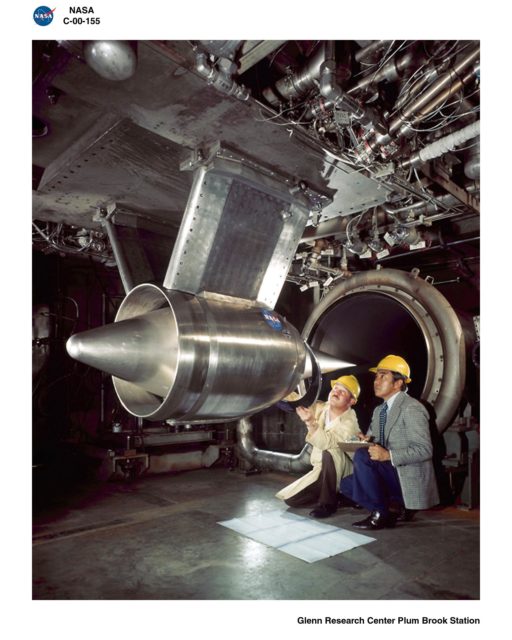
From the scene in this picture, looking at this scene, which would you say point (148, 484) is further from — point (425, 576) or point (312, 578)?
point (425, 576)

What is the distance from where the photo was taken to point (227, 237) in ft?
8.59

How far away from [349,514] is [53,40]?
4244mm

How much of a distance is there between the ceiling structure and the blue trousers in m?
2.26

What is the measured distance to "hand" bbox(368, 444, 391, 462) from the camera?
3.86 m

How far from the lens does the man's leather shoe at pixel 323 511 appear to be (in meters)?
4.08

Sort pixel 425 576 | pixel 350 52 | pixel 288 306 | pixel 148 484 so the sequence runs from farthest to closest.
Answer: pixel 288 306 → pixel 148 484 → pixel 425 576 → pixel 350 52

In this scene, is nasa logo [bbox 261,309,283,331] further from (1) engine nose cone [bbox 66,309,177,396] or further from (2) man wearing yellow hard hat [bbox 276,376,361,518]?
(2) man wearing yellow hard hat [bbox 276,376,361,518]

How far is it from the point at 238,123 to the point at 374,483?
3122 millimetres

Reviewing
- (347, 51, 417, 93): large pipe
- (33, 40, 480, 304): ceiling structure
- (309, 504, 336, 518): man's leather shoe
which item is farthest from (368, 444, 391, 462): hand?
(347, 51, 417, 93): large pipe

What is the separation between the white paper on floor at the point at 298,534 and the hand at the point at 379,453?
0.66 m

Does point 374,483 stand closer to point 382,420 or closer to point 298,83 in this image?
point 382,420

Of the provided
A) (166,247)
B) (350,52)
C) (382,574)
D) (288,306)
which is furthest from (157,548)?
(288,306)

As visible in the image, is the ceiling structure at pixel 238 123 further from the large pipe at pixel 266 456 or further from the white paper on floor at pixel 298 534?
the large pipe at pixel 266 456
